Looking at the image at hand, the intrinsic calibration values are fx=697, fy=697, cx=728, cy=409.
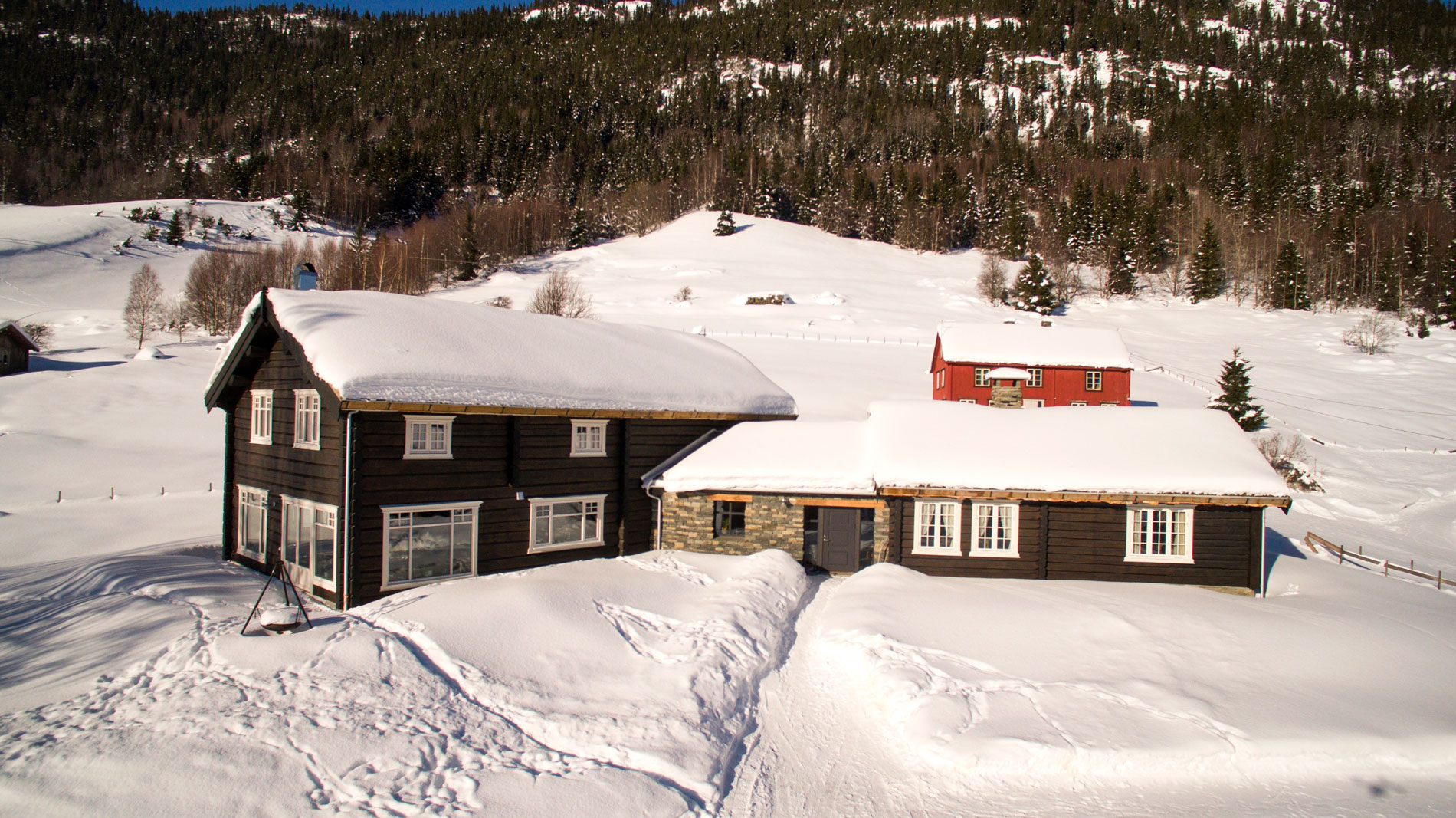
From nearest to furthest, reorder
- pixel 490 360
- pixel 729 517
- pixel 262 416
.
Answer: pixel 490 360
pixel 262 416
pixel 729 517

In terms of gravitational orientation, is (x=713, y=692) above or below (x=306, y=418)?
below

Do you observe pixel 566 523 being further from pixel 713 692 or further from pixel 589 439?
pixel 713 692

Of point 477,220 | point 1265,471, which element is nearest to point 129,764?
point 1265,471

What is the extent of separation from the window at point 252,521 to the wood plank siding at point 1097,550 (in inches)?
562

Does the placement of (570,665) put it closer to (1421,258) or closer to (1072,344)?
(1072,344)

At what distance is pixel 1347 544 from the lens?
2389cm

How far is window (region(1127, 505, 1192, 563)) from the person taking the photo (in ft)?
52.6

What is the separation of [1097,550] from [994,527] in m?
2.36

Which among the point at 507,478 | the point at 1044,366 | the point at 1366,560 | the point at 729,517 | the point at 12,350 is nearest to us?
the point at 507,478

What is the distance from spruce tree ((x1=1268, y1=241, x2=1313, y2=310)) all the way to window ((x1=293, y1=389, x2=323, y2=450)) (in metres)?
82.8

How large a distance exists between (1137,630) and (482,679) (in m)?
10.8

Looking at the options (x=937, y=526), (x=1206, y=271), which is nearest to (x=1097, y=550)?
(x=937, y=526)

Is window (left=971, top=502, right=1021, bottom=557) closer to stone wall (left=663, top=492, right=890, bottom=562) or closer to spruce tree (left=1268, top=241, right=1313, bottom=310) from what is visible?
stone wall (left=663, top=492, right=890, bottom=562)

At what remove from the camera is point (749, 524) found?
17.5 m
